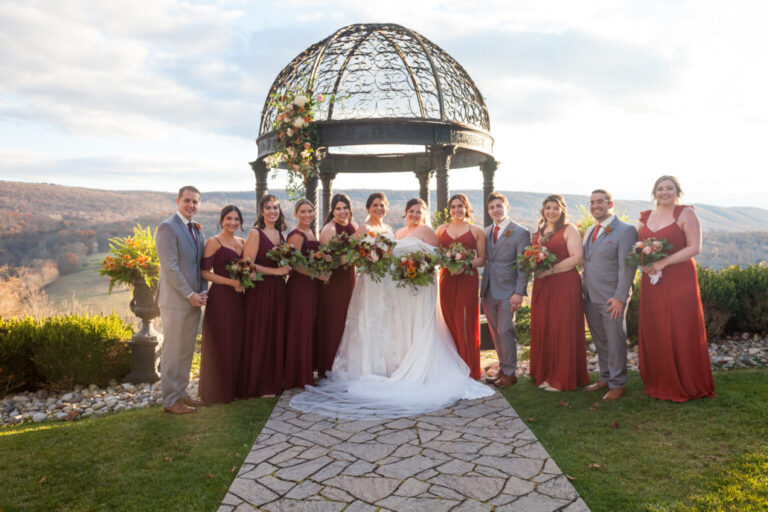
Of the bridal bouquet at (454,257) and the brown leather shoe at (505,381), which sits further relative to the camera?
the brown leather shoe at (505,381)

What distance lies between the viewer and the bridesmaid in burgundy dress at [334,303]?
693cm

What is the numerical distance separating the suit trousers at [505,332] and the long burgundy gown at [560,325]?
1.08ft

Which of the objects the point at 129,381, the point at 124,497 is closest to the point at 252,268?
the point at 124,497

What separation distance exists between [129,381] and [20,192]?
48941mm

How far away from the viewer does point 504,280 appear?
6695mm

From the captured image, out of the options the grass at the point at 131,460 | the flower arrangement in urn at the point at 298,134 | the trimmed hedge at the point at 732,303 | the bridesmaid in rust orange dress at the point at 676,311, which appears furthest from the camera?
the trimmed hedge at the point at 732,303

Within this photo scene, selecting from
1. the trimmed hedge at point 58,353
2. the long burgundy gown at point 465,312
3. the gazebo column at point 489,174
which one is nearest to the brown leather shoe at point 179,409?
the trimmed hedge at point 58,353

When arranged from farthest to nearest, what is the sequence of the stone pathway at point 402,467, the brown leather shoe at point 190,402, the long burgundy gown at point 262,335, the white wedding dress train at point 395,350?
the long burgundy gown at point 262,335, the white wedding dress train at point 395,350, the brown leather shoe at point 190,402, the stone pathway at point 402,467

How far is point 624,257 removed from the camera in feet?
19.4

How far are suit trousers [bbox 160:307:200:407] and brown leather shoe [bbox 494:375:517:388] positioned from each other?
391cm

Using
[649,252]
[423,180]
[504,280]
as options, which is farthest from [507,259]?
[423,180]

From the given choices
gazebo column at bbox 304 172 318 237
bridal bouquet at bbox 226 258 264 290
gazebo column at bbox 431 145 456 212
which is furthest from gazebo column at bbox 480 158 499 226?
bridal bouquet at bbox 226 258 264 290

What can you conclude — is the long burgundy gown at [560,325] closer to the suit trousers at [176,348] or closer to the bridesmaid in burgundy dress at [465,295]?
the bridesmaid in burgundy dress at [465,295]

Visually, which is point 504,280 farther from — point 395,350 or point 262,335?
point 262,335
